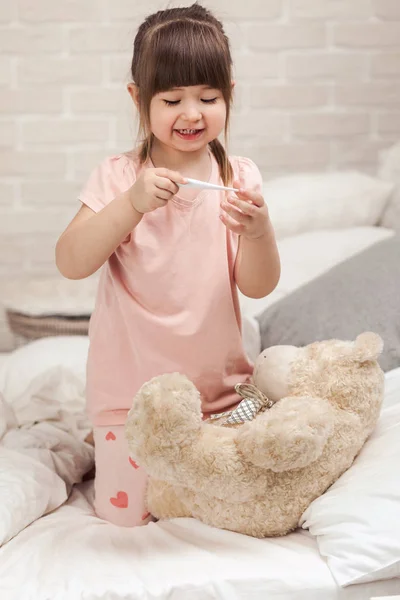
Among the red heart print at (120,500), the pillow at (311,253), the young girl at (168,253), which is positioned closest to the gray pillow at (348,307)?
the pillow at (311,253)

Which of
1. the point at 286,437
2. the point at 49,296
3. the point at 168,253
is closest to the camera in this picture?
the point at 286,437

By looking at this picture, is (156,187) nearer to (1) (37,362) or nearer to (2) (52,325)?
(1) (37,362)

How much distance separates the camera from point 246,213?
40.2 inches

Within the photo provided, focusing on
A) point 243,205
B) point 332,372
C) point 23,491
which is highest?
point 243,205

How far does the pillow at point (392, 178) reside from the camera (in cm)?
192

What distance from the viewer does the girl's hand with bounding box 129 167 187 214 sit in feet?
3.24

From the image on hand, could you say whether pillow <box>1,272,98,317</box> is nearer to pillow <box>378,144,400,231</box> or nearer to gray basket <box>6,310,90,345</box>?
gray basket <box>6,310,90,345</box>

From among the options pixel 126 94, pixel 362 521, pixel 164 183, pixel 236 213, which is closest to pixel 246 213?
pixel 236 213

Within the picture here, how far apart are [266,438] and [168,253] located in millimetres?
350

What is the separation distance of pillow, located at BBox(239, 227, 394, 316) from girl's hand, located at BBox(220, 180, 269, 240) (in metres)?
0.55

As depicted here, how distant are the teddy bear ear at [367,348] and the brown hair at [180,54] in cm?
39

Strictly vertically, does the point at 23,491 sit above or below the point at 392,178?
below

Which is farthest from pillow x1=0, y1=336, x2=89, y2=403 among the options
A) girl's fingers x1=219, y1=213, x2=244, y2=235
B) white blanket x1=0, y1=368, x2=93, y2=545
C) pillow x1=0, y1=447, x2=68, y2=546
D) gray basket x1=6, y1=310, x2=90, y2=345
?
girl's fingers x1=219, y1=213, x2=244, y2=235

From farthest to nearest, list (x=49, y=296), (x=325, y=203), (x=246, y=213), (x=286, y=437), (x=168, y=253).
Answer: (x=49, y=296), (x=325, y=203), (x=168, y=253), (x=246, y=213), (x=286, y=437)
